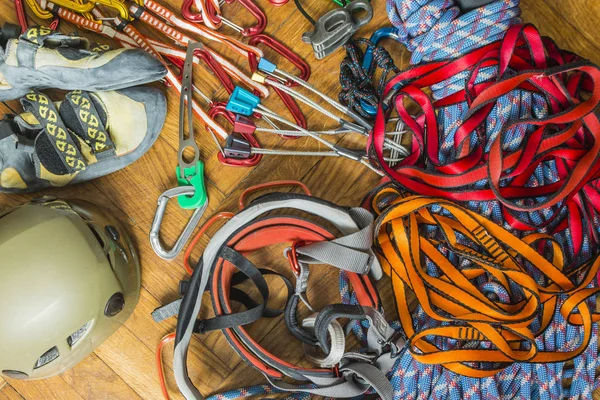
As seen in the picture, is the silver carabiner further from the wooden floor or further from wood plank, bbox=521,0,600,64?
wood plank, bbox=521,0,600,64

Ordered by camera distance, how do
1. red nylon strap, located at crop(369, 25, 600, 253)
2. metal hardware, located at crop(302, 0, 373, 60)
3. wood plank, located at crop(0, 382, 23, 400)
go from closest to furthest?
red nylon strap, located at crop(369, 25, 600, 253) < metal hardware, located at crop(302, 0, 373, 60) < wood plank, located at crop(0, 382, 23, 400)

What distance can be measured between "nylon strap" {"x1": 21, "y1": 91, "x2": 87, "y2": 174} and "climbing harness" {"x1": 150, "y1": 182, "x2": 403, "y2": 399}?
416 millimetres

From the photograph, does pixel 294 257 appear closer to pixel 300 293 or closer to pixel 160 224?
pixel 300 293

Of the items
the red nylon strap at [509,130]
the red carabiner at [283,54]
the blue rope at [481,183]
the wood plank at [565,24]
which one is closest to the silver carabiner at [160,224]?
the red carabiner at [283,54]

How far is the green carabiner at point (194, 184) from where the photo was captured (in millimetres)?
1416

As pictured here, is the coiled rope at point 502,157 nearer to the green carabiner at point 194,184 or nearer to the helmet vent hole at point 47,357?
the green carabiner at point 194,184

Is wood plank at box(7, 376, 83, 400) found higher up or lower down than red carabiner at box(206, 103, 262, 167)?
lower down

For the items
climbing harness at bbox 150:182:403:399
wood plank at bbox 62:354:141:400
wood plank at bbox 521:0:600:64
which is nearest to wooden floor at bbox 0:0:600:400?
wood plank at bbox 62:354:141:400

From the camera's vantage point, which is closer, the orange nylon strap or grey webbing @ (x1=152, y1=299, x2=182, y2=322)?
the orange nylon strap

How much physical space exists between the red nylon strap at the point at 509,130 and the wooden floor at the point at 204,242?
158mm

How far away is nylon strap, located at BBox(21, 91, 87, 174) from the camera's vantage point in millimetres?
1378

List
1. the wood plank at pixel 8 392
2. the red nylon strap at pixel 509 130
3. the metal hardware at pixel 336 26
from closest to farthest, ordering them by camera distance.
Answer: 1. the red nylon strap at pixel 509 130
2. the metal hardware at pixel 336 26
3. the wood plank at pixel 8 392

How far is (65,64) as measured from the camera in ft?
4.43

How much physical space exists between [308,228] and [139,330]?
51 cm
